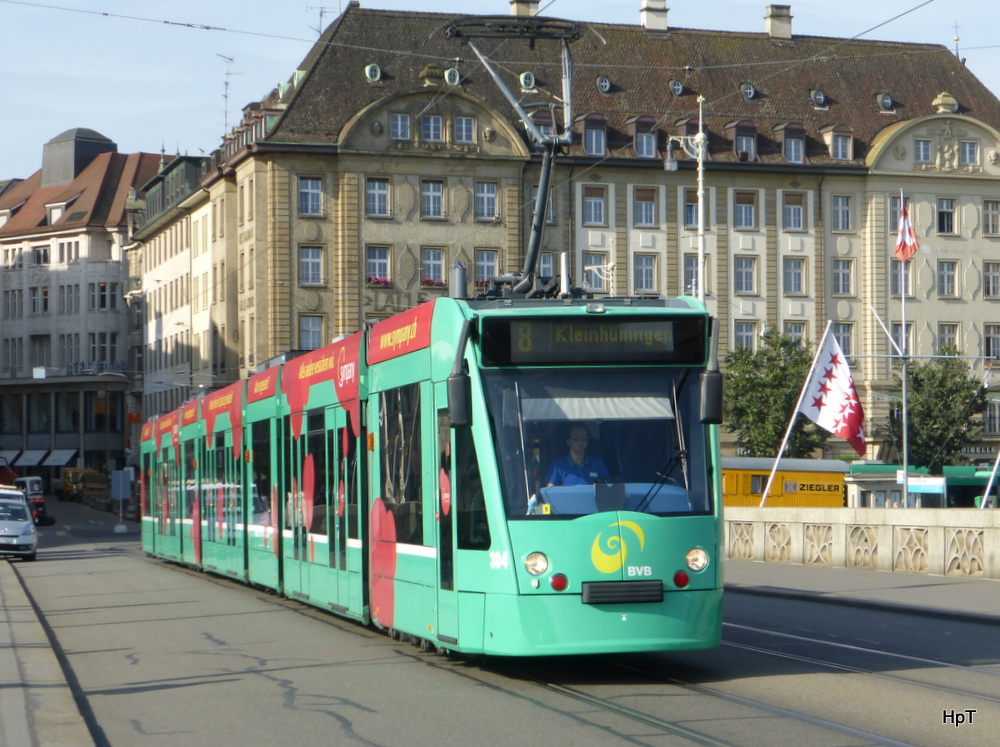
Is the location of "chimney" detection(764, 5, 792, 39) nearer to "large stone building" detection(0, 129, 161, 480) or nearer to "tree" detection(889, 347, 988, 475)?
"tree" detection(889, 347, 988, 475)

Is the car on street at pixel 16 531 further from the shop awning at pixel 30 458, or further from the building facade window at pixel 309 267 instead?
the shop awning at pixel 30 458

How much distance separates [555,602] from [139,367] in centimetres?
8943

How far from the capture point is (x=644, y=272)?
67875 millimetres

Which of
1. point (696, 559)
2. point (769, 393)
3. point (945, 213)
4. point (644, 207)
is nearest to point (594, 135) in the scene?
point (644, 207)

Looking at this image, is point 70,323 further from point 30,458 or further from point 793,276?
point 793,276

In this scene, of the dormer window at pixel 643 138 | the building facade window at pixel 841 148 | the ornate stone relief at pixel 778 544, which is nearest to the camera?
the ornate stone relief at pixel 778 544

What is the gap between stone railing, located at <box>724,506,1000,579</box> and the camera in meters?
23.6

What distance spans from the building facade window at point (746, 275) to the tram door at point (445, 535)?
5763cm

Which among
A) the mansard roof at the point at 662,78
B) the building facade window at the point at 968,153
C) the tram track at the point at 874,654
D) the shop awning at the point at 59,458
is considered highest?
the mansard roof at the point at 662,78

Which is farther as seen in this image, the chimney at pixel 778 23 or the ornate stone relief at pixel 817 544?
the chimney at pixel 778 23

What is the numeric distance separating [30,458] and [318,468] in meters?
87.7

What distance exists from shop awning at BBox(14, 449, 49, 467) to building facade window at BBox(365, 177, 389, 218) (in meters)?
43.5

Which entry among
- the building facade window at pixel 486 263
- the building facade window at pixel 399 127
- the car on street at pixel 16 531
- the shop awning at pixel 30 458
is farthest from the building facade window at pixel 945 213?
the shop awning at pixel 30 458

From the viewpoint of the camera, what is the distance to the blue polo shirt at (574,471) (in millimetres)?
11250
